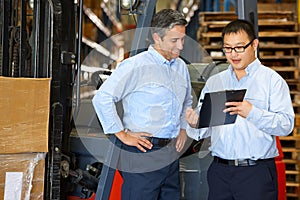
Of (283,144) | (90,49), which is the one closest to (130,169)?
(283,144)

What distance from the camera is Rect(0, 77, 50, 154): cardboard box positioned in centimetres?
276

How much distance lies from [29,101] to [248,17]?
174 centimetres

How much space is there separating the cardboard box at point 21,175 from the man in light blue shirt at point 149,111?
464 millimetres

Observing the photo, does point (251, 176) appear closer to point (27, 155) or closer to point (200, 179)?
point (200, 179)

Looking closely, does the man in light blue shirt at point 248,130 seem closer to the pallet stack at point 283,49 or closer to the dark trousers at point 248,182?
the dark trousers at point 248,182

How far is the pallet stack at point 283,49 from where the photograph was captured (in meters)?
5.38

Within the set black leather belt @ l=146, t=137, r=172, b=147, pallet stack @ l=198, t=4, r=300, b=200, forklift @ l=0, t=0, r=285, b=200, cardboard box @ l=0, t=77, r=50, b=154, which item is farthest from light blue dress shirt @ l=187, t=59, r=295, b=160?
pallet stack @ l=198, t=4, r=300, b=200

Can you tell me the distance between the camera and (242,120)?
2.72 metres

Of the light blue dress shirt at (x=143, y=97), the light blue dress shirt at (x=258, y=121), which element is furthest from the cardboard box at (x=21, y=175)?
the light blue dress shirt at (x=258, y=121)

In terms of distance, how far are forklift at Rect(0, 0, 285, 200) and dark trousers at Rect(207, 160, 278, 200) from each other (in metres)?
0.69

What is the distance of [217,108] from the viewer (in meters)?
2.69

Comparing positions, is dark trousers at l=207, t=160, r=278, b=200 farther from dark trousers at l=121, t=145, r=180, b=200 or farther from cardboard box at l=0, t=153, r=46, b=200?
cardboard box at l=0, t=153, r=46, b=200

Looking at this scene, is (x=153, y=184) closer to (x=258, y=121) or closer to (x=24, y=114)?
(x=258, y=121)

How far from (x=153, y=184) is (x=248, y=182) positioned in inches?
22.0
